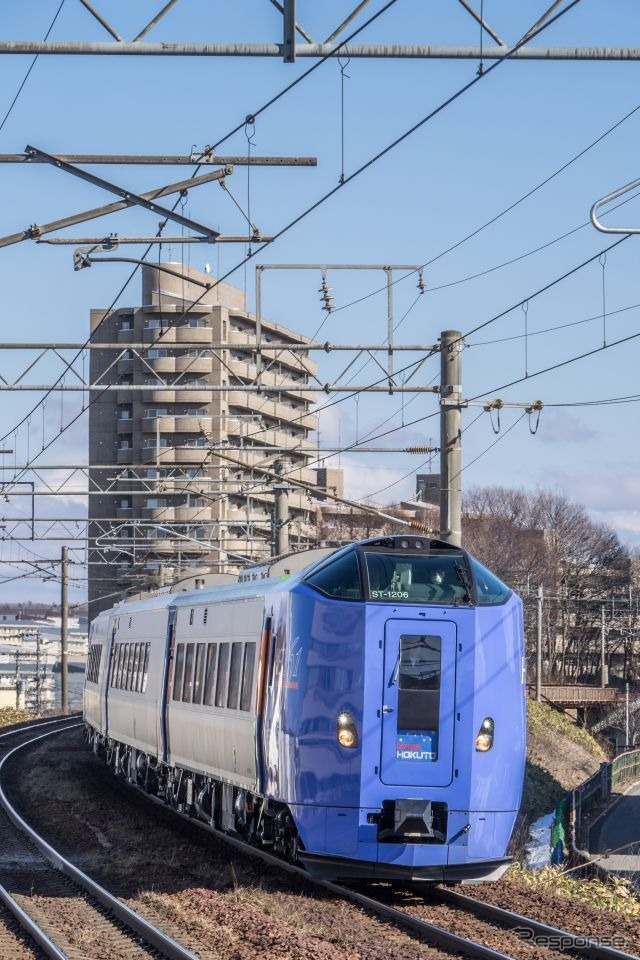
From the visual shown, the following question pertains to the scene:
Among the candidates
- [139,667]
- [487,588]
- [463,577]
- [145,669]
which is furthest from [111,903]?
[139,667]

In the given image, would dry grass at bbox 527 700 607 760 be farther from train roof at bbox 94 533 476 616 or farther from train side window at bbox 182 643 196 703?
train side window at bbox 182 643 196 703

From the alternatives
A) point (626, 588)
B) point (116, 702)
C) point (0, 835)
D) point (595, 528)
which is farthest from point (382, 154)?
point (595, 528)

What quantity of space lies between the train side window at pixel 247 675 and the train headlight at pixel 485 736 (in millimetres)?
2980

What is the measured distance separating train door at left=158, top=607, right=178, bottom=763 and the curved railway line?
420cm

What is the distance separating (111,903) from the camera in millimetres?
14445

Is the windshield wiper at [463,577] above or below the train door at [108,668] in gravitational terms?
above

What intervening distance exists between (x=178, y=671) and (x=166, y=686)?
3.34 ft

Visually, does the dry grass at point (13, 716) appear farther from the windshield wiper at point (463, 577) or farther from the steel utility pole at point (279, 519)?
the windshield wiper at point (463, 577)

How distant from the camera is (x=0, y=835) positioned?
21.6 metres

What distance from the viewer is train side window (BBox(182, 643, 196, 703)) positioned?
20484 millimetres

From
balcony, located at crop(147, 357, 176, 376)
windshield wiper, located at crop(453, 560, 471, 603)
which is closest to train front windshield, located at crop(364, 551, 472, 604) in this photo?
windshield wiper, located at crop(453, 560, 471, 603)

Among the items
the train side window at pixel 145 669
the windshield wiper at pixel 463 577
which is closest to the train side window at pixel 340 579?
the windshield wiper at pixel 463 577

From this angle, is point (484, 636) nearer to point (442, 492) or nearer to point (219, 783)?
point (219, 783)

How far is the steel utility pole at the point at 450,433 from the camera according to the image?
73.0 ft
